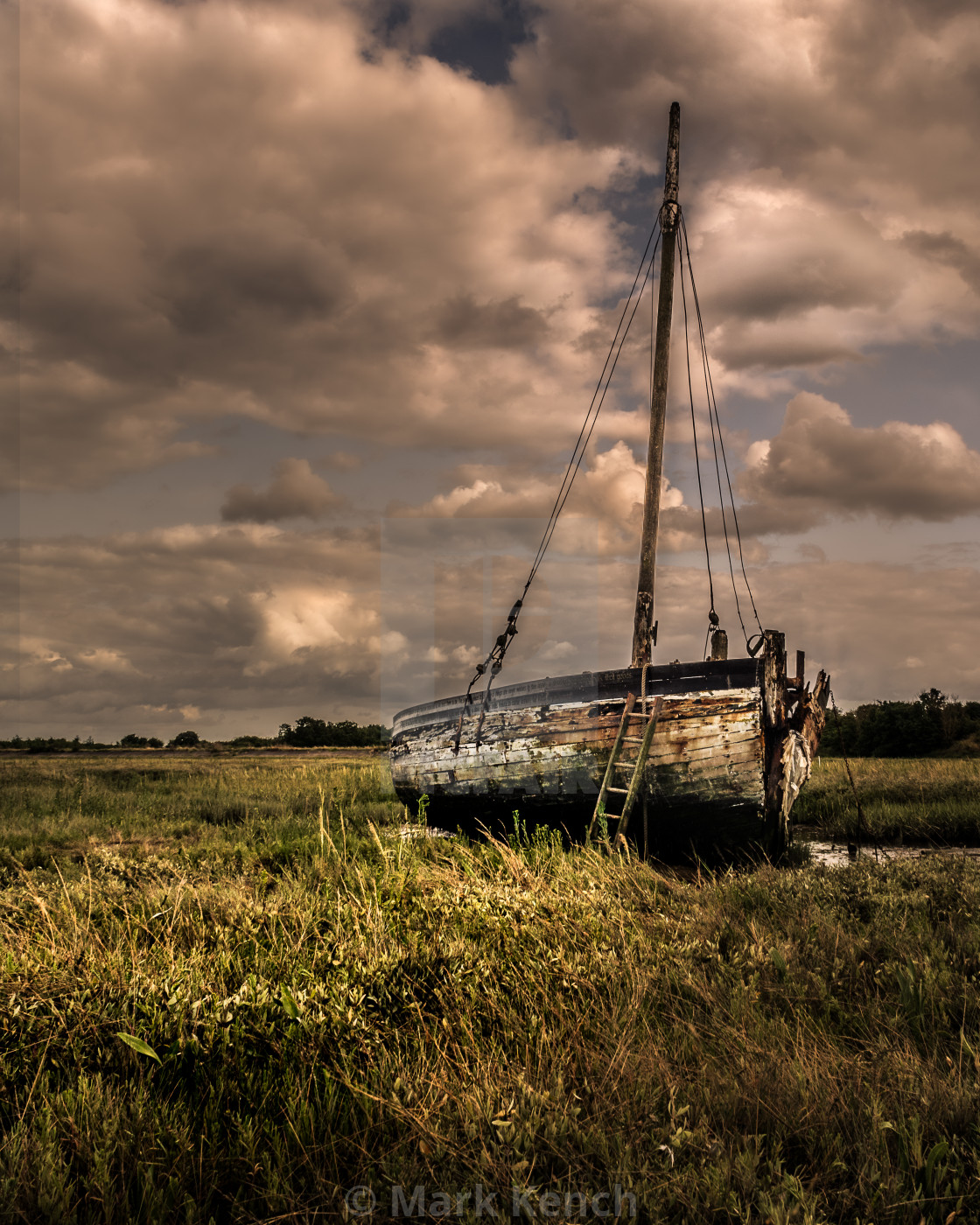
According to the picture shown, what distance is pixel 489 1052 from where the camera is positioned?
3.16 meters

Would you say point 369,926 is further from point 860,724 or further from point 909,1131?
point 860,724

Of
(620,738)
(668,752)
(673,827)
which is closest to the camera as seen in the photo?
(668,752)

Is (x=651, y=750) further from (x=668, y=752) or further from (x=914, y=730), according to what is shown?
(x=914, y=730)

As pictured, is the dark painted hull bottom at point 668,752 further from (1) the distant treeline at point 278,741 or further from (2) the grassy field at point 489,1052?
(1) the distant treeline at point 278,741

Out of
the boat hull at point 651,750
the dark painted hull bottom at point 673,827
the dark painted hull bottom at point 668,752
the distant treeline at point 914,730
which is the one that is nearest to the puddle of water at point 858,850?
the dark painted hull bottom at point 668,752

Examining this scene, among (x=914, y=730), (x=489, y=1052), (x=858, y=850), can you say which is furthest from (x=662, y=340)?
(x=914, y=730)

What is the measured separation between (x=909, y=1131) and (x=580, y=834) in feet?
24.3

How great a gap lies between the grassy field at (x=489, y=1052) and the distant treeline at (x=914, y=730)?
4622 centimetres

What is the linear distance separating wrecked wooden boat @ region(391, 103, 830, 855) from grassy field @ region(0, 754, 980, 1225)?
10.3 feet

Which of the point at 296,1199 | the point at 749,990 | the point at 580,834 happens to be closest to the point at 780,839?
the point at 580,834

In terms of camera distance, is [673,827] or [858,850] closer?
[673,827]

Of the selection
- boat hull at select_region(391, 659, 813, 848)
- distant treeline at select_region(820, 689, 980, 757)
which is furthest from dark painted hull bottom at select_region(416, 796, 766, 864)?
distant treeline at select_region(820, 689, 980, 757)

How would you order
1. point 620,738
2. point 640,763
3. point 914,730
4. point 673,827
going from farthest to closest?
1. point 914,730
2. point 673,827
3. point 620,738
4. point 640,763

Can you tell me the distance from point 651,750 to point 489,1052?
602cm
